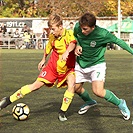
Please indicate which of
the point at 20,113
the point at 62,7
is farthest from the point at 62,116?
the point at 62,7

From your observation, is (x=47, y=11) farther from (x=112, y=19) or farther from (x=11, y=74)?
(x=11, y=74)

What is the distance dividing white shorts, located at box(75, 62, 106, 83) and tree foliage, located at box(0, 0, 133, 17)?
44.8 meters

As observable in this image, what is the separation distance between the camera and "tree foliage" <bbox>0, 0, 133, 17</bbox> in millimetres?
55713

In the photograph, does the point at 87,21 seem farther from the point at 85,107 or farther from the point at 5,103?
the point at 5,103

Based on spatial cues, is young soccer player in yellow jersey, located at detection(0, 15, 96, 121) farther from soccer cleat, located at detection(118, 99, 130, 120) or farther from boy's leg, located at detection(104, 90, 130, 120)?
Result: soccer cleat, located at detection(118, 99, 130, 120)

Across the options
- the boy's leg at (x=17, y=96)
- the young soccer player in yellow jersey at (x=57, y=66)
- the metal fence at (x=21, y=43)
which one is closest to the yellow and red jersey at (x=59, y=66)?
the young soccer player in yellow jersey at (x=57, y=66)

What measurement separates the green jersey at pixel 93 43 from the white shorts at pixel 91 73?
0.06m

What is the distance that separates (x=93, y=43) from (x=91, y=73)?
478 mm

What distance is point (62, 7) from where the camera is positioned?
183ft

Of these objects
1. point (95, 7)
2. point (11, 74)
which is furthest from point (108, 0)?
Result: point (11, 74)

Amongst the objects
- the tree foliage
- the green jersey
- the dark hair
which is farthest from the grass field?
the tree foliage

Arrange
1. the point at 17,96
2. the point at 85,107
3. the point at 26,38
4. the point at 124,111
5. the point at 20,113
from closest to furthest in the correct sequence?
the point at 20,113 < the point at 124,111 < the point at 17,96 < the point at 85,107 < the point at 26,38

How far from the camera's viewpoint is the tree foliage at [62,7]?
5571 centimetres

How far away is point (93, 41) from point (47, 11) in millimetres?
52405
